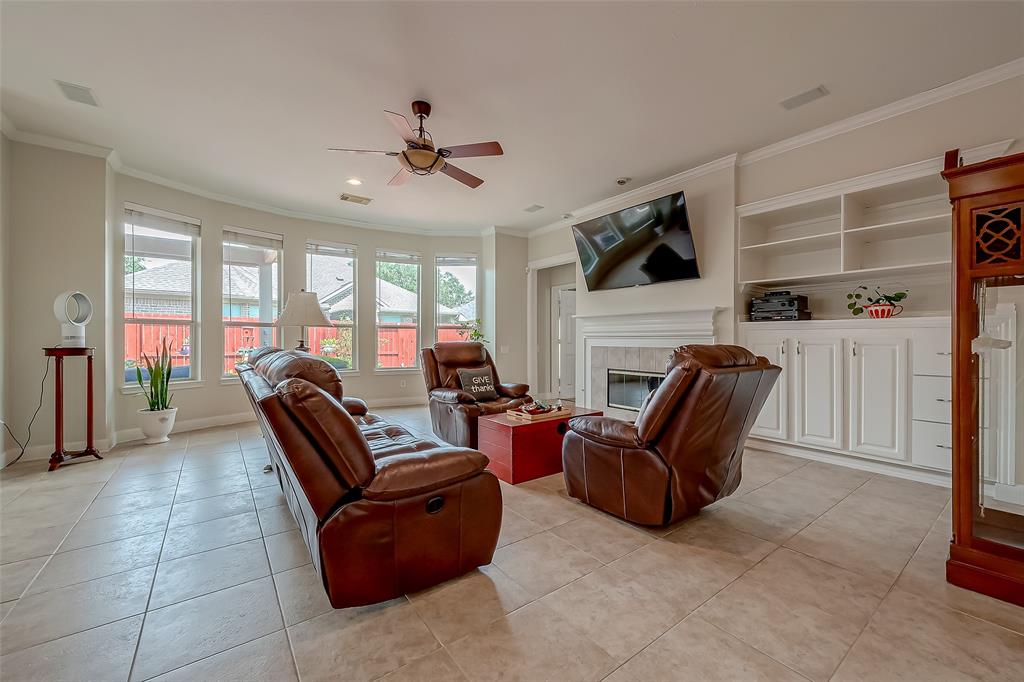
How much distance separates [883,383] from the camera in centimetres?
321

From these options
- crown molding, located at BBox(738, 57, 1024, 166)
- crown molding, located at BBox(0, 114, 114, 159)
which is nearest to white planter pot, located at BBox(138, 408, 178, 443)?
crown molding, located at BBox(0, 114, 114, 159)

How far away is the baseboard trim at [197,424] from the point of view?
173 inches

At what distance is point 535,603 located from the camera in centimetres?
166

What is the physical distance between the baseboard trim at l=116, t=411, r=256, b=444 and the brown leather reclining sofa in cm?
405

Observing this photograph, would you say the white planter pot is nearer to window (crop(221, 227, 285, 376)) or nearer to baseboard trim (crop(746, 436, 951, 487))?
window (crop(221, 227, 285, 376))

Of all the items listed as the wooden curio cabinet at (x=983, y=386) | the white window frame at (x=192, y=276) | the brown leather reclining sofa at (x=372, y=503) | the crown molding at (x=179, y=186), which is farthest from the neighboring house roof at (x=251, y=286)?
the wooden curio cabinet at (x=983, y=386)

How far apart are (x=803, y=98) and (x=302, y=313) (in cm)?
457

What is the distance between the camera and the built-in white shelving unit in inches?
126

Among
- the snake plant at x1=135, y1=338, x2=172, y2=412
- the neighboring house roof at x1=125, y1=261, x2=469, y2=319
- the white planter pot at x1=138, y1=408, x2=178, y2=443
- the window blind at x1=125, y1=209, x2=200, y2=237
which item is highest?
the window blind at x1=125, y1=209, x2=200, y2=237

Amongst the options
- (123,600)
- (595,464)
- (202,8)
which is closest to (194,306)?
(202,8)

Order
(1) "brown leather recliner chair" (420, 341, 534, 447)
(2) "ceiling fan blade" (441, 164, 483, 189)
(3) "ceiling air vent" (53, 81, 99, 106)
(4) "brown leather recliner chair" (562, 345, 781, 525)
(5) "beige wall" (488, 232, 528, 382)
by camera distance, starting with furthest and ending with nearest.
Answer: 1. (5) "beige wall" (488, 232, 528, 382)
2. (1) "brown leather recliner chair" (420, 341, 534, 447)
3. (2) "ceiling fan blade" (441, 164, 483, 189)
4. (3) "ceiling air vent" (53, 81, 99, 106)
5. (4) "brown leather recliner chair" (562, 345, 781, 525)

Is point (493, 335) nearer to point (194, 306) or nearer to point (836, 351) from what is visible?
point (194, 306)

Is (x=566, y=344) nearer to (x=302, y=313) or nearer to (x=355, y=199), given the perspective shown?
(x=355, y=199)

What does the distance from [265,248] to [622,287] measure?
4.69 meters
